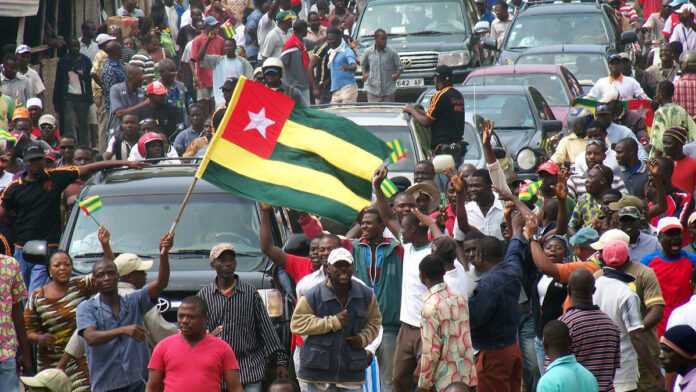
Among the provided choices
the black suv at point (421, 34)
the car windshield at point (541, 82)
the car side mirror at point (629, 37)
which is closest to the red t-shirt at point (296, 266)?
the car windshield at point (541, 82)

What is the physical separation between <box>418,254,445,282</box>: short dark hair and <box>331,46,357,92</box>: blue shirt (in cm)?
1328

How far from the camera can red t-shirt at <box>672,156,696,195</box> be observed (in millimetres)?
14452

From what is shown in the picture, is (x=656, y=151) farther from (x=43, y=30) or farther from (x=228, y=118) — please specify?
(x=43, y=30)

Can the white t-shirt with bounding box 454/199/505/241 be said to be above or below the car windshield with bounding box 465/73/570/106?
above

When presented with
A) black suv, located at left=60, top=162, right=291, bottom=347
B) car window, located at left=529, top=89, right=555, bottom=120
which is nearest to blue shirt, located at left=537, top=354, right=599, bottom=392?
black suv, located at left=60, top=162, right=291, bottom=347

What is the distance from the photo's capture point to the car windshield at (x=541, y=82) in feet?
71.6

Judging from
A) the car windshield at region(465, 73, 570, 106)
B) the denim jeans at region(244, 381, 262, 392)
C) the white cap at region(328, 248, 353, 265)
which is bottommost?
the car windshield at region(465, 73, 570, 106)

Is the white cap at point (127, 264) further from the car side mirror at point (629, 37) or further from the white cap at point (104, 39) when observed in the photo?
the car side mirror at point (629, 37)

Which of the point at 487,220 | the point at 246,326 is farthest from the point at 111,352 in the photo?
the point at 487,220

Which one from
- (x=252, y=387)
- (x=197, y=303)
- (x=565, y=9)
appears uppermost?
(x=197, y=303)

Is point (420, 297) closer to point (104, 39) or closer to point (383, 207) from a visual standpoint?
point (383, 207)

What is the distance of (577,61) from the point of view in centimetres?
2423

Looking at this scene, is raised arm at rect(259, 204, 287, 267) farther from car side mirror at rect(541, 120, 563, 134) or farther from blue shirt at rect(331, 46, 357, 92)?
blue shirt at rect(331, 46, 357, 92)

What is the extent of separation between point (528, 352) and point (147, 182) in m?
3.26
